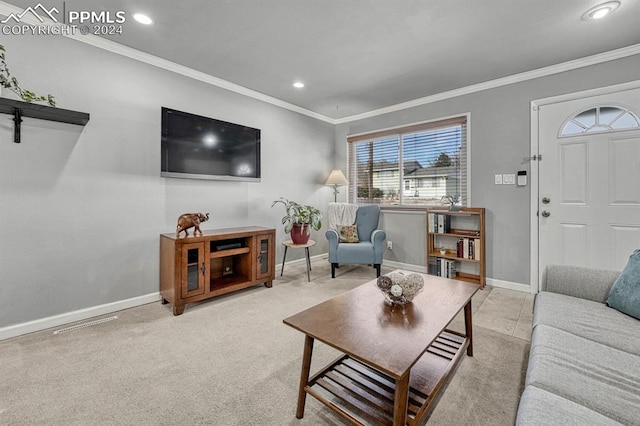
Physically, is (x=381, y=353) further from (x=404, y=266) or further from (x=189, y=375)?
(x=404, y=266)

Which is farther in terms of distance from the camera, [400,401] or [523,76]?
[523,76]

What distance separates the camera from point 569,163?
9.51 ft

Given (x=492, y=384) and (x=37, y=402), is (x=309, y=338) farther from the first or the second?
(x=37, y=402)

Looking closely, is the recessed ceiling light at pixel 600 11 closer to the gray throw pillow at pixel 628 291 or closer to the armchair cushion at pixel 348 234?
the gray throw pillow at pixel 628 291

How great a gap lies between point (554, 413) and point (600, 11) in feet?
9.11

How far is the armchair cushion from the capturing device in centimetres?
400

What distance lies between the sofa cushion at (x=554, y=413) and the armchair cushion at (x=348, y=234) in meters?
3.02

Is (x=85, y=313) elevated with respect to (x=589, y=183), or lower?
lower

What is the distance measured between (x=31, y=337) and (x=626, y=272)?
13.3 ft

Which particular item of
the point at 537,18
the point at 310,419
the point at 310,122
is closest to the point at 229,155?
the point at 310,122

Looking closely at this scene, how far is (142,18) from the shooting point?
2.20 metres

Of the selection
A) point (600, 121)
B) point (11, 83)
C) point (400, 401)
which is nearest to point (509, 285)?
point (600, 121)

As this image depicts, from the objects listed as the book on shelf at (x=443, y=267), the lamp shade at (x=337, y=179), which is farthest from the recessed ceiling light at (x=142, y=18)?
the book on shelf at (x=443, y=267)

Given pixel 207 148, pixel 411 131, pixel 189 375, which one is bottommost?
pixel 189 375
